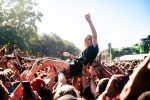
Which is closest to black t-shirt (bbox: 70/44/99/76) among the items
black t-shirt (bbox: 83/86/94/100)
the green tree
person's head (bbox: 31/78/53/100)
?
black t-shirt (bbox: 83/86/94/100)

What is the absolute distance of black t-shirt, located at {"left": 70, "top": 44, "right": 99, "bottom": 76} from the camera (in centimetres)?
519

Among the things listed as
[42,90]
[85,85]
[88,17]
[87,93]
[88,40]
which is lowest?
[87,93]

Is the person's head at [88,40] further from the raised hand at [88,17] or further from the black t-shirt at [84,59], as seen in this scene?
the raised hand at [88,17]

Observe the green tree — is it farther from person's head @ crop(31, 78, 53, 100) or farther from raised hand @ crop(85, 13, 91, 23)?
person's head @ crop(31, 78, 53, 100)

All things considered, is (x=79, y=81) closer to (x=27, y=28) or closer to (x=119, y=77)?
(x=119, y=77)

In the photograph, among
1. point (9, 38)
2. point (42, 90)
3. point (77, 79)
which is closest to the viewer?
point (42, 90)

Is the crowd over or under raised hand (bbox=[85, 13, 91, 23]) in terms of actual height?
under

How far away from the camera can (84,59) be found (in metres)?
5.27

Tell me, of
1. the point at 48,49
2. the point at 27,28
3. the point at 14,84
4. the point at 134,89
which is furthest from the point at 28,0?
the point at 134,89

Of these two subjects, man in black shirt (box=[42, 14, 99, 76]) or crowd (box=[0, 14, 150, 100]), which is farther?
man in black shirt (box=[42, 14, 99, 76])

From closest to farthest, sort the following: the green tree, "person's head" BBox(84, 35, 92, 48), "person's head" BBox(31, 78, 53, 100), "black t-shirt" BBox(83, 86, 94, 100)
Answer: "person's head" BBox(31, 78, 53, 100)
"black t-shirt" BBox(83, 86, 94, 100)
"person's head" BBox(84, 35, 92, 48)
the green tree

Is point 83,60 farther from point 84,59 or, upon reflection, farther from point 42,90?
point 42,90

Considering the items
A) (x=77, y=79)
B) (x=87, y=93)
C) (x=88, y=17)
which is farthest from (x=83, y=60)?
(x=88, y=17)

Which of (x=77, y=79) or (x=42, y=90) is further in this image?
(x=77, y=79)
